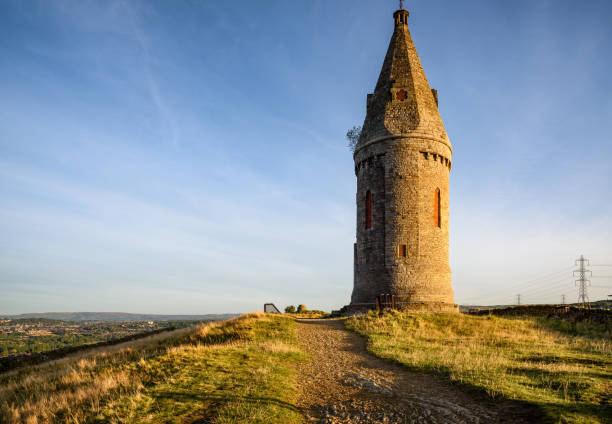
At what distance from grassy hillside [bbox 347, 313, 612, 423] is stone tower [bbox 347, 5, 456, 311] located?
3332mm

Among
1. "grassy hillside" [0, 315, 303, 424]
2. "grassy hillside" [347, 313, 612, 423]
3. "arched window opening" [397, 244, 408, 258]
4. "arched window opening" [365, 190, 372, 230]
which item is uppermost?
"arched window opening" [365, 190, 372, 230]

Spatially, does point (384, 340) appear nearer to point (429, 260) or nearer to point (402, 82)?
point (429, 260)

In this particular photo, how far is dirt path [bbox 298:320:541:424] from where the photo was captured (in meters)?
7.23

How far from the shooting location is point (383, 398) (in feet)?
27.3

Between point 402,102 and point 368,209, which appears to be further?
point 368,209

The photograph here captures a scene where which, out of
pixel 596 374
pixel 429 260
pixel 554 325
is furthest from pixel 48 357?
pixel 554 325

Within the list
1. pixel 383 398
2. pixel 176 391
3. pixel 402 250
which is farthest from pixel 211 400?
pixel 402 250

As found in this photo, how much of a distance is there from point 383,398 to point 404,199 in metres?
17.7

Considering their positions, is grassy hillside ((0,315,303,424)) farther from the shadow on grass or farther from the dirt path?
the dirt path

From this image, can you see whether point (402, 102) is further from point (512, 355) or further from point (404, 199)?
point (512, 355)

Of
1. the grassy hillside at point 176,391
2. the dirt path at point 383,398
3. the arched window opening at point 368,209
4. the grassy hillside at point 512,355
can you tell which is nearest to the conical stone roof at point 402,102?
the arched window opening at point 368,209

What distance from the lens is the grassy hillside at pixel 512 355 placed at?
26.5 feet

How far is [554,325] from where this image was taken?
22.2 meters

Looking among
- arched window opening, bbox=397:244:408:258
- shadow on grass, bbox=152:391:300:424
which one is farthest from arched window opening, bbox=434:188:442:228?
shadow on grass, bbox=152:391:300:424
